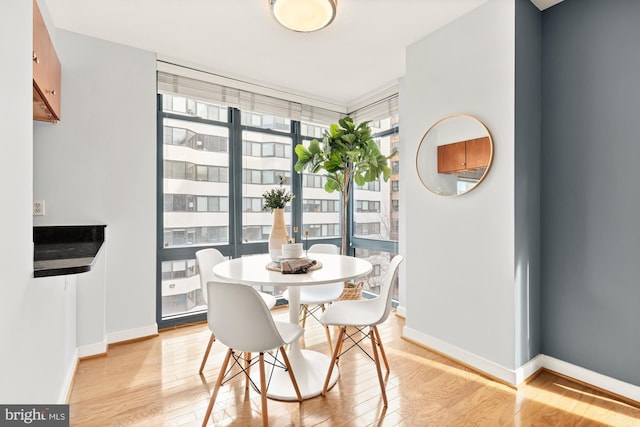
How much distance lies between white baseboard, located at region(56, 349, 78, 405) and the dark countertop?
2.64ft

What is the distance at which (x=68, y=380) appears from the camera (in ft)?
6.82

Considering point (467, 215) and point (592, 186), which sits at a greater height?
point (592, 186)

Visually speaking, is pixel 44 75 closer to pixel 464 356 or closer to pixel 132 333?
pixel 132 333

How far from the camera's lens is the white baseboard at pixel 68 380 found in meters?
1.88

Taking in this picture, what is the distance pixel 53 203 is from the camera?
254cm

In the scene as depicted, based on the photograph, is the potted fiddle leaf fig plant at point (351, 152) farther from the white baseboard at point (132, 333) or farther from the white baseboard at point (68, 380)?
the white baseboard at point (68, 380)

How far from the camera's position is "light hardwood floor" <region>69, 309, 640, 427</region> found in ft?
5.84

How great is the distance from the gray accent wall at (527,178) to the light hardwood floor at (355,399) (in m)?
0.34

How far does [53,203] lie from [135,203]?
570 millimetres

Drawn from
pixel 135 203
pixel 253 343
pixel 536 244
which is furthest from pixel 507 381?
pixel 135 203

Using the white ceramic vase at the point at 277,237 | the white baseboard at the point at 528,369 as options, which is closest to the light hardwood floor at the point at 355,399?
the white baseboard at the point at 528,369

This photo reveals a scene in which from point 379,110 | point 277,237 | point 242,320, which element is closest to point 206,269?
point 277,237

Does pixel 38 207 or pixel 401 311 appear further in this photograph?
pixel 401 311

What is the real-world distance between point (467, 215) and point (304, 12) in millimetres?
1800
